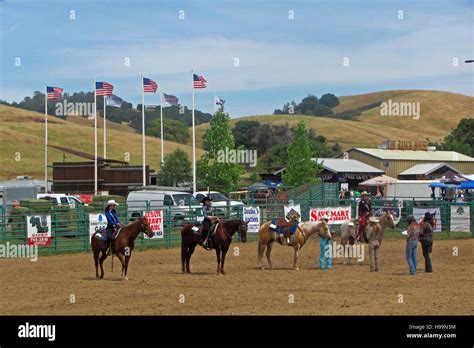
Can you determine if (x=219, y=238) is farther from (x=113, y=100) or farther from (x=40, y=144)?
(x=40, y=144)

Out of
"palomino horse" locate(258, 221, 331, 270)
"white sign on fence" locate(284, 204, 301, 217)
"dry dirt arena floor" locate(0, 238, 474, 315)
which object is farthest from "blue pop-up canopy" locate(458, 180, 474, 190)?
"palomino horse" locate(258, 221, 331, 270)

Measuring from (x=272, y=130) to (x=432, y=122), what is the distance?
179 feet

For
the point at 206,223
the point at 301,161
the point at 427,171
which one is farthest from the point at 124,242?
the point at 427,171

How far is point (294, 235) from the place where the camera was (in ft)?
71.7

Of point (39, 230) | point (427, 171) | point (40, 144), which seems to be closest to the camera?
point (39, 230)

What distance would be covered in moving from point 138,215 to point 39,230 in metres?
5.12

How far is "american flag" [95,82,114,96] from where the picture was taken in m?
49.8

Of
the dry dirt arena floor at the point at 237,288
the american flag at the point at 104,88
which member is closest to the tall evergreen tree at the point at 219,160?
the american flag at the point at 104,88

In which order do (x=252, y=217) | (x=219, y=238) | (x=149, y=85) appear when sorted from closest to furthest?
(x=219, y=238) < (x=252, y=217) < (x=149, y=85)

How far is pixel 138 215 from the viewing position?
105ft

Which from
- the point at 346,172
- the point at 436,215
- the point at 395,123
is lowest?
the point at 436,215

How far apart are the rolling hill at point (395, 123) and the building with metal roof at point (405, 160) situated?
149 feet

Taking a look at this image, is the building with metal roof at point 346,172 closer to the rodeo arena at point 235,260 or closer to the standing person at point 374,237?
the rodeo arena at point 235,260

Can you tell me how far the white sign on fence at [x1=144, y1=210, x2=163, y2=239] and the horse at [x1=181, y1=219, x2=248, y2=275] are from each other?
867 cm
